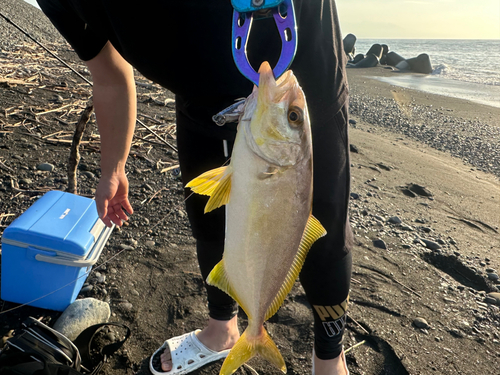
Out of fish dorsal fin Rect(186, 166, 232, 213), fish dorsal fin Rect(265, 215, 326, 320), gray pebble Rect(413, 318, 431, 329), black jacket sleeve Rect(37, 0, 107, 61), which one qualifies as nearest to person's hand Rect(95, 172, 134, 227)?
black jacket sleeve Rect(37, 0, 107, 61)

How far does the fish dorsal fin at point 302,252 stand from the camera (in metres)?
1.57

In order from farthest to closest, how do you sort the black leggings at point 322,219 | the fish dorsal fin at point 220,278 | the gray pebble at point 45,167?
1. the gray pebble at point 45,167
2. the black leggings at point 322,219
3. the fish dorsal fin at point 220,278

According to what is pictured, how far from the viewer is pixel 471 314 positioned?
3.27 metres

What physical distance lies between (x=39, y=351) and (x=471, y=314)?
11.3 feet

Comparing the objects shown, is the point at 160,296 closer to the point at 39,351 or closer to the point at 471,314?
the point at 39,351

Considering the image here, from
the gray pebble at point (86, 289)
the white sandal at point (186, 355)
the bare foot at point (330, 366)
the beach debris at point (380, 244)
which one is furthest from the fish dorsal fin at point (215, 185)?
the beach debris at point (380, 244)

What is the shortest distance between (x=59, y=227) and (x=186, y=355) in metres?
1.29

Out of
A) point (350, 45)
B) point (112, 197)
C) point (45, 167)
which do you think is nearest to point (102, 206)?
point (112, 197)

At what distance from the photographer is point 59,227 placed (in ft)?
8.50

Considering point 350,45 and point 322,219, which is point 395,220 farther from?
point 350,45

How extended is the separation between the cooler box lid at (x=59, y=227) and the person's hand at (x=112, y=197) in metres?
0.35

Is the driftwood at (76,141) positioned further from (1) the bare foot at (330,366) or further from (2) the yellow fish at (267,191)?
(1) the bare foot at (330,366)

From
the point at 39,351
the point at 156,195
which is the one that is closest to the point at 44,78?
the point at 156,195

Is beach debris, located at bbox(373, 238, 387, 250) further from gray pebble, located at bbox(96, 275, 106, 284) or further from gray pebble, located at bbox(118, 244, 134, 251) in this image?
gray pebble, located at bbox(96, 275, 106, 284)
